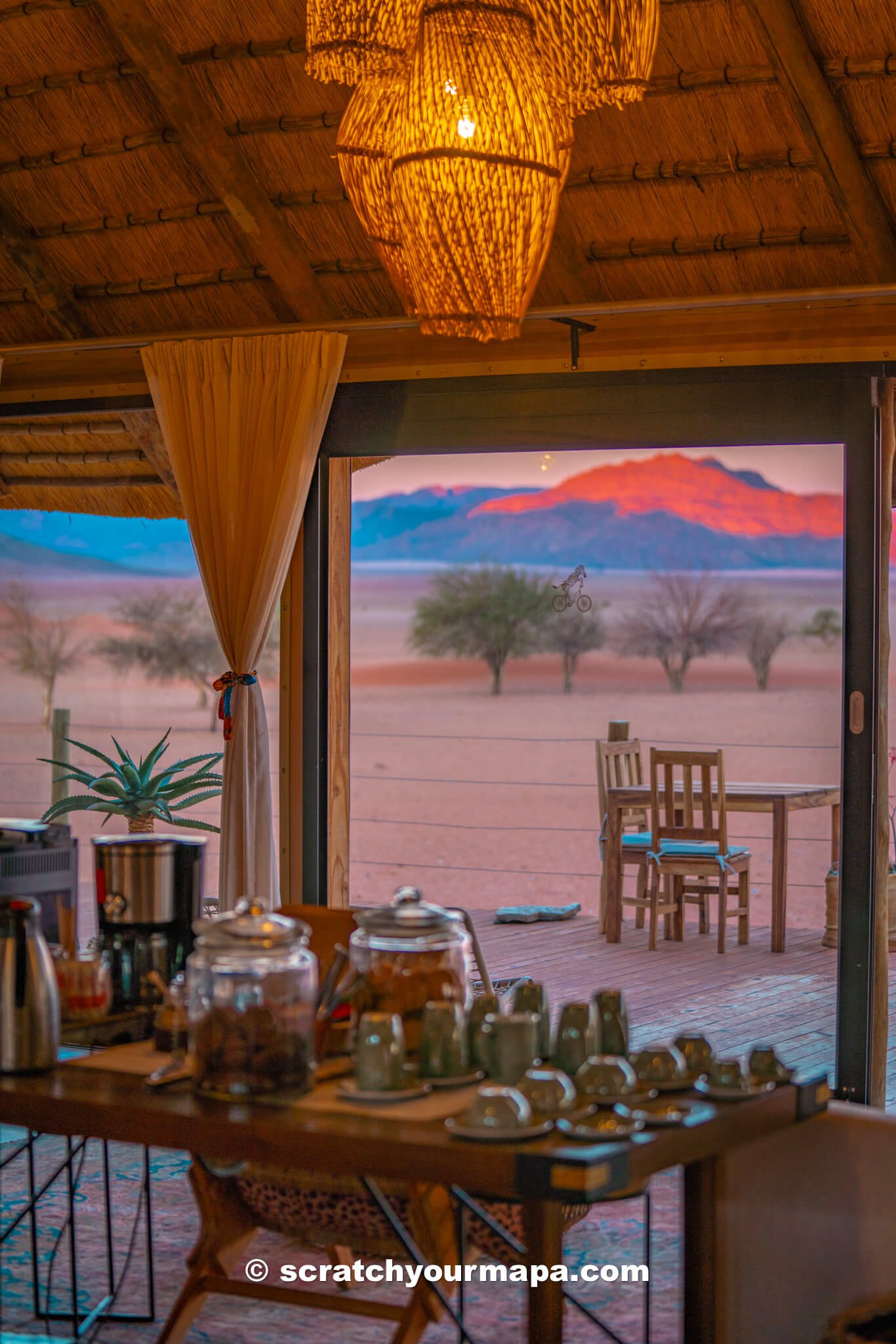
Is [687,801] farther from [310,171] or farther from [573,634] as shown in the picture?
[573,634]

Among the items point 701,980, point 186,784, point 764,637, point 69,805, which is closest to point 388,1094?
point 186,784

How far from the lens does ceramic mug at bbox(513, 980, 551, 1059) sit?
2.03 m

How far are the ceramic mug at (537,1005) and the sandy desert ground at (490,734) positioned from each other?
5.50m

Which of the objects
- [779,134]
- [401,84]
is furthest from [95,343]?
[401,84]

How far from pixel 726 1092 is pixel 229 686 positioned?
2.77 m

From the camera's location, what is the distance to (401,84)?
204 centimetres

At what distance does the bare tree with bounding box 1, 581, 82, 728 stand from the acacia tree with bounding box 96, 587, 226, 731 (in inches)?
49.8

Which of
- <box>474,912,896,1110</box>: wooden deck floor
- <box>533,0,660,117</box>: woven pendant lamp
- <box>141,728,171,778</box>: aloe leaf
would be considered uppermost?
<box>533,0,660,117</box>: woven pendant lamp

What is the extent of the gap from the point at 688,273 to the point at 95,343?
1806mm

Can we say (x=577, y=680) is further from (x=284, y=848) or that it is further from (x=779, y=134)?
(x=779, y=134)

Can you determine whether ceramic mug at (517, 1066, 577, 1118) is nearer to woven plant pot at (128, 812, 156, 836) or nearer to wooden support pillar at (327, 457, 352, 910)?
wooden support pillar at (327, 457, 352, 910)

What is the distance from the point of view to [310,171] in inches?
168

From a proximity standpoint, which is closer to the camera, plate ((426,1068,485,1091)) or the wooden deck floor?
plate ((426,1068,485,1091))

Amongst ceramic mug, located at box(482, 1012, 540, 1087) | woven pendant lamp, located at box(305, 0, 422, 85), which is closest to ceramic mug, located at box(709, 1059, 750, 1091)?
ceramic mug, located at box(482, 1012, 540, 1087)
